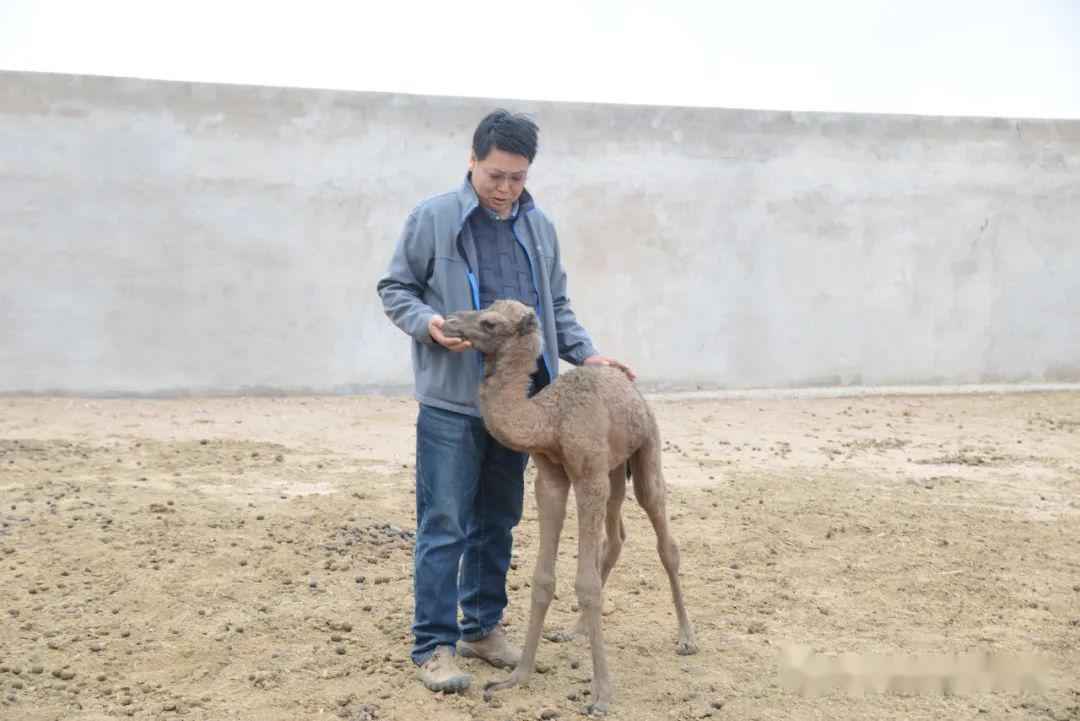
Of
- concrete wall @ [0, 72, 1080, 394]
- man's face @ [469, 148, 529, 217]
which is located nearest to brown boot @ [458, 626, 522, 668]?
man's face @ [469, 148, 529, 217]

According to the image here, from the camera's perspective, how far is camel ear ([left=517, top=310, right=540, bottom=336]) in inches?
145

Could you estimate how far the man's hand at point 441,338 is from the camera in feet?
11.8

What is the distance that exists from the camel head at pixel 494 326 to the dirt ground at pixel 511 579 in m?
1.33

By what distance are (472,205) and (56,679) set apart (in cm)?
241

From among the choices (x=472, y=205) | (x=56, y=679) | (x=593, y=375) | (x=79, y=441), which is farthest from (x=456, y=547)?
(x=79, y=441)

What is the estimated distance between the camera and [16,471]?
720 cm

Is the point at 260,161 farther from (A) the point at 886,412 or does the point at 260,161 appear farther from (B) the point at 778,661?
(B) the point at 778,661

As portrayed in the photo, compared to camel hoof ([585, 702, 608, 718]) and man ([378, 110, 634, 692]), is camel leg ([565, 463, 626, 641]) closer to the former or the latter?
man ([378, 110, 634, 692])

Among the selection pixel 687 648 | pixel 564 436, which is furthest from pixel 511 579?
pixel 564 436

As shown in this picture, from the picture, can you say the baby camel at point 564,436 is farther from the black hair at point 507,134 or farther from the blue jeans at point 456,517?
the black hair at point 507,134

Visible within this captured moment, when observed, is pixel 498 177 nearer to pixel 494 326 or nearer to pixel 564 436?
pixel 494 326

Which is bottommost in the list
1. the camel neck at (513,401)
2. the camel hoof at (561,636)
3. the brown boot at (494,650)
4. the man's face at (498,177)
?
the camel hoof at (561,636)

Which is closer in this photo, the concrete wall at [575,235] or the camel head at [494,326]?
the camel head at [494,326]

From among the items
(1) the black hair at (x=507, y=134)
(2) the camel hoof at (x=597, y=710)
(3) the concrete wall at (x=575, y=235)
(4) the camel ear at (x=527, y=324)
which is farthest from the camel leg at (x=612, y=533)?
(3) the concrete wall at (x=575, y=235)
